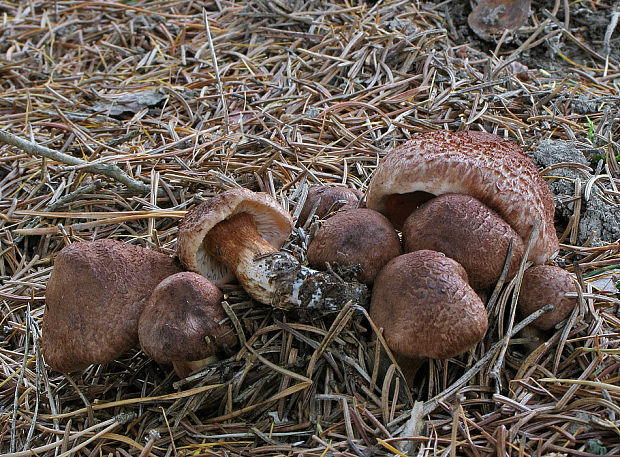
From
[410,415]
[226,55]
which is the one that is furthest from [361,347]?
[226,55]

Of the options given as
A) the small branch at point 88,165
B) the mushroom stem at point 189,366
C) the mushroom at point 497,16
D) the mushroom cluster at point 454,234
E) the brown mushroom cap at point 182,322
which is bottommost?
the mushroom stem at point 189,366

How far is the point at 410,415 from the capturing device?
7.80ft

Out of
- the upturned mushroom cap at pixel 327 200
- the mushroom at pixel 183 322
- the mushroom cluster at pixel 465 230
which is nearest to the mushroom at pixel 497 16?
the upturned mushroom cap at pixel 327 200

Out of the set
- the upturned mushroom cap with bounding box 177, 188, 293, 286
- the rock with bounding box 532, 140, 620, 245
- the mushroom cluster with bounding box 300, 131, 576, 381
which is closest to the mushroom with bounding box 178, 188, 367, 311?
the upturned mushroom cap with bounding box 177, 188, 293, 286

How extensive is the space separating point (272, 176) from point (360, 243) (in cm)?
143

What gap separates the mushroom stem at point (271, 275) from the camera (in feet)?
8.50

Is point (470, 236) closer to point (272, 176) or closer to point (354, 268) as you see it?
point (354, 268)

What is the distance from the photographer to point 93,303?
8.28ft

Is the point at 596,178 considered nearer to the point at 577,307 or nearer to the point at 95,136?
the point at 577,307

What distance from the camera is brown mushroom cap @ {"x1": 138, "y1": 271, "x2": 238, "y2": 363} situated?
2.37 meters

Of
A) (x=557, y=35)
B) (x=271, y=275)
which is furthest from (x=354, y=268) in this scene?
(x=557, y=35)

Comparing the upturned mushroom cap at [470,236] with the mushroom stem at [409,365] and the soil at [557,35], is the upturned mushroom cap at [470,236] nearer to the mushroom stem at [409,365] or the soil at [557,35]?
the mushroom stem at [409,365]

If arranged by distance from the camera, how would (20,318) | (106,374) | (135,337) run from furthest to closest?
(20,318) < (106,374) < (135,337)

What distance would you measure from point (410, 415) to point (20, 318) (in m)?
Answer: 2.17
